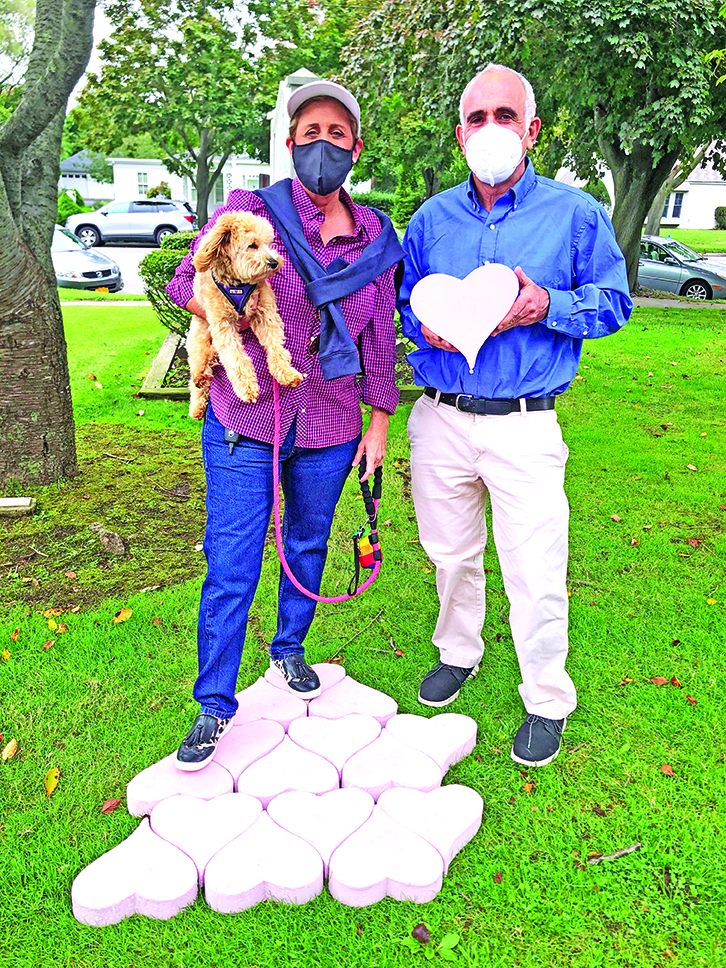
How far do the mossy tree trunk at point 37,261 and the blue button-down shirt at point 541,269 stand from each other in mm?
3249

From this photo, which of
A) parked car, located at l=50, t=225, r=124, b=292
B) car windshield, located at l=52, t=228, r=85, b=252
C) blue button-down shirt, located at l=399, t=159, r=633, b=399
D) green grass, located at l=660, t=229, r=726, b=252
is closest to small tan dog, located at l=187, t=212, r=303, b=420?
blue button-down shirt, located at l=399, t=159, r=633, b=399

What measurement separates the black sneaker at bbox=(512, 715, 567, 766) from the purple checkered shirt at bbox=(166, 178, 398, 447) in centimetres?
134

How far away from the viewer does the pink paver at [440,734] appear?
10.1ft

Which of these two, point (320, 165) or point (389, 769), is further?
point (389, 769)

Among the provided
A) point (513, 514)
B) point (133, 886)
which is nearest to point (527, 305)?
point (513, 514)

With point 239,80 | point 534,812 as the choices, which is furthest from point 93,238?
point 534,812

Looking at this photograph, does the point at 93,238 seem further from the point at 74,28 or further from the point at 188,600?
the point at 188,600

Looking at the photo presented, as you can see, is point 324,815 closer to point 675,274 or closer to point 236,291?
point 236,291

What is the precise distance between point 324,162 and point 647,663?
2693 mm

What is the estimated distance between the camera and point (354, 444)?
306 cm

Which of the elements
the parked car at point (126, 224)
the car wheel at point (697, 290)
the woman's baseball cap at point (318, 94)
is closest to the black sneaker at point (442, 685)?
the woman's baseball cap at point (318, 94)

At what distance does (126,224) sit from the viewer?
28.2m

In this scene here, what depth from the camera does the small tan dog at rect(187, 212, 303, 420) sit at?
7.79 feet

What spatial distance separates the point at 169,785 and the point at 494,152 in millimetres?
2514
